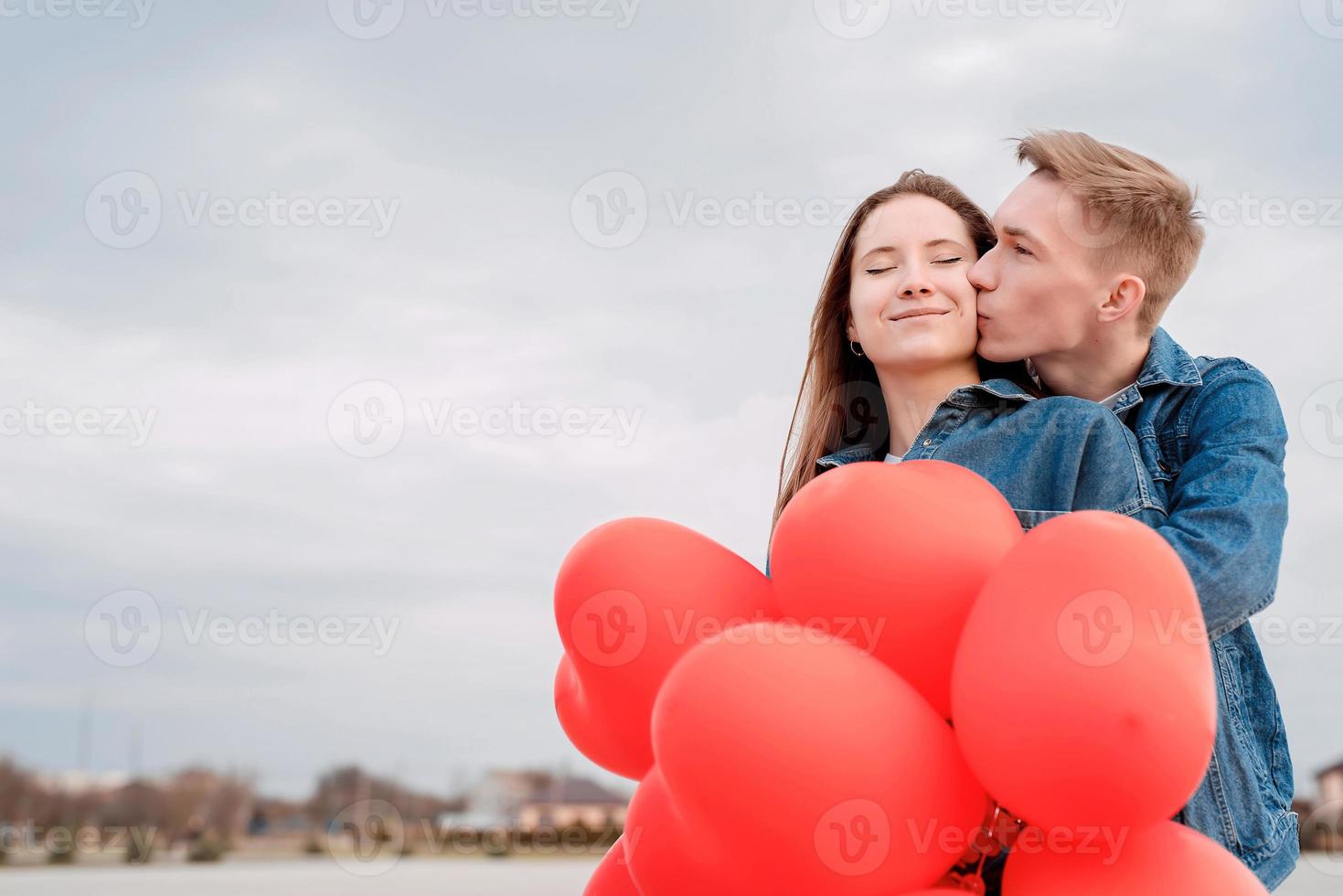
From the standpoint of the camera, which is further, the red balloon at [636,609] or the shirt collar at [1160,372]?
the shirt collar at [1160,372]

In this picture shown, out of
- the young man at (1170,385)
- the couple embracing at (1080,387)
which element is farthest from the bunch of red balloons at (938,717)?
the young man at (1170,385)

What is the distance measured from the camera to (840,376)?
127 inches

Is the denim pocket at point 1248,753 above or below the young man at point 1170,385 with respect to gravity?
below

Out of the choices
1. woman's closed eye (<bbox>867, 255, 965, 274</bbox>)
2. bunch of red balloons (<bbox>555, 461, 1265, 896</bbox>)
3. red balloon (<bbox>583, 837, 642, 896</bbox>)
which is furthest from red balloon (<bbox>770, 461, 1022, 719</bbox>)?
woman's closed eye (<bbox>867, 255, 965, 274</bbox>)

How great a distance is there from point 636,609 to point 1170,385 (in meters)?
1.36

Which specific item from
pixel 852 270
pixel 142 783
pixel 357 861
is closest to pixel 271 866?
pixel 142 783

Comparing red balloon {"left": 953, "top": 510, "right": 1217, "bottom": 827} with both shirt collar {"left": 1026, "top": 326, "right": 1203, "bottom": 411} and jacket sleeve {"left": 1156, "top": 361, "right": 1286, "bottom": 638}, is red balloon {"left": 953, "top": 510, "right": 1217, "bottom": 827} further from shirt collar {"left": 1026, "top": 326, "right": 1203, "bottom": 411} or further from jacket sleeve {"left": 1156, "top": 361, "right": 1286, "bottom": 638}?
shirt collar {"left": 1026, "top": 326, "right": 1203, "bottom": 411}

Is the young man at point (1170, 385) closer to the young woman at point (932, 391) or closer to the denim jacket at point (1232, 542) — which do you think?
the denim jacket at point (1232, 542)

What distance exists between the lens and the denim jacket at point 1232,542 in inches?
87.0

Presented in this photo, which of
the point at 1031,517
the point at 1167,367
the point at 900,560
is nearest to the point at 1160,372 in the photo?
the point at 1167,367

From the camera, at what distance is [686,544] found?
7.52 ft

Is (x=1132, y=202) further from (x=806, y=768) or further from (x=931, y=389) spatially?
(x=806, y=768)

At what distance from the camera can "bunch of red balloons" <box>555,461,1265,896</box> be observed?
1692 mm

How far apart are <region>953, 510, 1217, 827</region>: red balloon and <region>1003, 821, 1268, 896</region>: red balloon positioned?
0.38ft
